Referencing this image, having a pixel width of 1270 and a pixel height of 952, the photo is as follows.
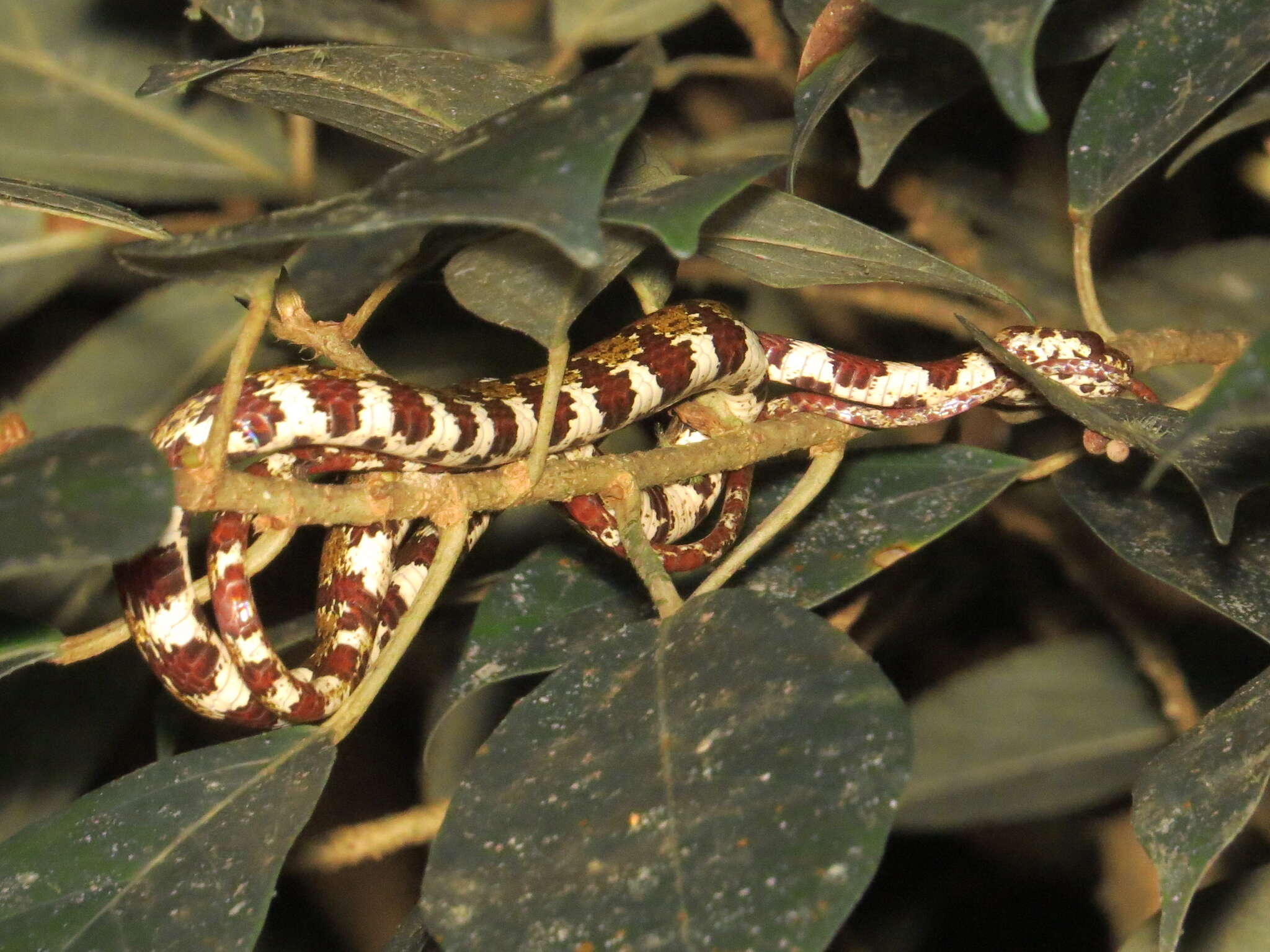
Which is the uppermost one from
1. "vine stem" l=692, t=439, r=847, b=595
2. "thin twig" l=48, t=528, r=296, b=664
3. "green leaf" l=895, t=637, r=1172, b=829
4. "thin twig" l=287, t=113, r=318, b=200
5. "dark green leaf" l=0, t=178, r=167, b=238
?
"dark green leaf" l=0, t=178, r=167, b=238

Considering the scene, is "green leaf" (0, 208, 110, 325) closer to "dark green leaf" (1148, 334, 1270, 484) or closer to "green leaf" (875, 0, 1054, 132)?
"green leaf" (875, 0, 1054, 132)

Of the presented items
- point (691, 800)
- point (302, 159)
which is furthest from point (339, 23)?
point (691, 800)

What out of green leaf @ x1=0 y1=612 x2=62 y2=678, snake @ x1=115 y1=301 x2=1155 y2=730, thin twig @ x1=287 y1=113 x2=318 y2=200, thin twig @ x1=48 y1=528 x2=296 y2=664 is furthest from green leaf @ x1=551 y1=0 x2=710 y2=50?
green leaf @ x1=0 y1=612 x2=62 y2=678

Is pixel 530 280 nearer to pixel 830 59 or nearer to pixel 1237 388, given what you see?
pixel 830 59

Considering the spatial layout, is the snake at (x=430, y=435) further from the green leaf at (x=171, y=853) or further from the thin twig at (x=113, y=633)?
the green leaf at (x=171, y=853)

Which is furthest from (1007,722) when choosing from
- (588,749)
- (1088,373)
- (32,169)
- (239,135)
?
(32,169)

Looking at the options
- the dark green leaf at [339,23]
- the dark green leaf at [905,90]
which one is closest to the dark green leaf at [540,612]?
the dark green leaf at [905,90]
